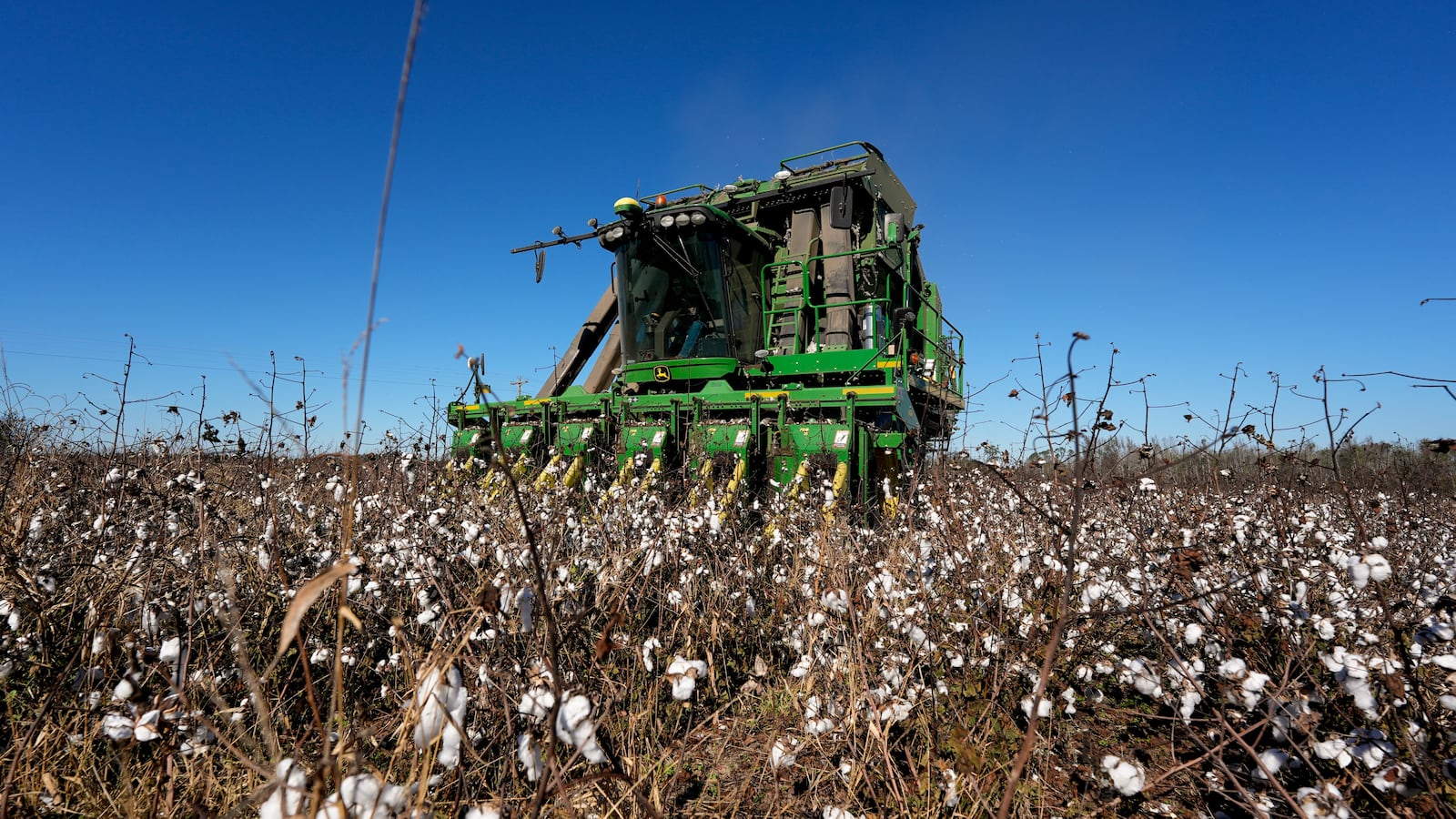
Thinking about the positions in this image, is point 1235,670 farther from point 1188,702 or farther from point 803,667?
point 803,667

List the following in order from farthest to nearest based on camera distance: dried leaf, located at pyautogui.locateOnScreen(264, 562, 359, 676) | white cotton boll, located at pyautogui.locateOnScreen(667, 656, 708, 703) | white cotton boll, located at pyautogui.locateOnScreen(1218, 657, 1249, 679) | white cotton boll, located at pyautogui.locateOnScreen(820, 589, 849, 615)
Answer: white cotton boll, located at pyautogui.locateOnScreen(820, 589, 849, 615), white cotton boll, located at pyautogui.locateOnScreen(1218, 657, 1249, 679), white cotton boll, located at pyautogui.locateOnScreen(667, 656, 708, 703), dried leaf, located at pyautogui.locateOnScreen(264, 562, 359, 676)

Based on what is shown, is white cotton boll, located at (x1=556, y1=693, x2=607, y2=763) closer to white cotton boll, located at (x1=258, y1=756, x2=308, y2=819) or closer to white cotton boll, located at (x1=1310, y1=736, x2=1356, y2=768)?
white cotton boll, located at (x1=258, y1=756, x2=308, y2=819)

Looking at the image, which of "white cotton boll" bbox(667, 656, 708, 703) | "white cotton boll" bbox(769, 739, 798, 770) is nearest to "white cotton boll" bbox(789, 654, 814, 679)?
"white cotton boll" bbox(769, 739, 798, 770)

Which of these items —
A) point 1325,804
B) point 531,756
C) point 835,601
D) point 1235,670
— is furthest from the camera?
point 835,601

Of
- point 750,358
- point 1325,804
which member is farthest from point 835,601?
point 750,358

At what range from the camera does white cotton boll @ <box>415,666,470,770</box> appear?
104 cm

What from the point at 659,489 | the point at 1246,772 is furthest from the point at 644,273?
the point at 1246,772

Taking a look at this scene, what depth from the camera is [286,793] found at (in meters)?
0.99

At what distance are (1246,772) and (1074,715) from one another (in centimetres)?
70

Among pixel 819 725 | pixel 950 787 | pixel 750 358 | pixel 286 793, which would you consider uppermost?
pixel 750 358

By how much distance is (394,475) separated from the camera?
4.76m

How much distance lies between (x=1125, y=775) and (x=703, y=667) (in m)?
0.92

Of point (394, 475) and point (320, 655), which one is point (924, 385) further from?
point (320, 655)

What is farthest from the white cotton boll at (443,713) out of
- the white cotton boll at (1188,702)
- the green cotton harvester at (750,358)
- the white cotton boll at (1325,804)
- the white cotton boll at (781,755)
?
the green cotton harvester at (750,358)
